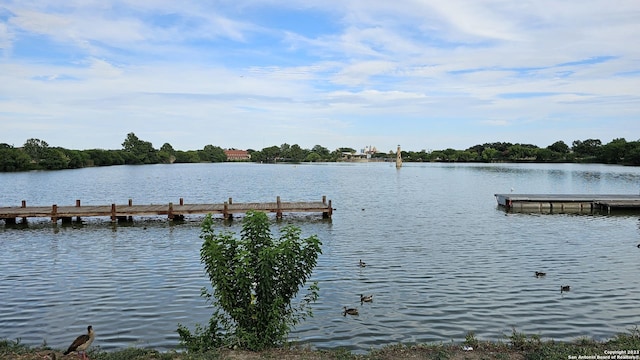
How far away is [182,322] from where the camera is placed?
14.6 metres

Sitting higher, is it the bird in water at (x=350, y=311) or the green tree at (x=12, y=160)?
the green tree at (x=12, y=160)

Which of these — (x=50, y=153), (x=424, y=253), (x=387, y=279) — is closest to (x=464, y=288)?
(x=387, y=279)

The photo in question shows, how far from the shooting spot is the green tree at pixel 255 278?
33.0 feet

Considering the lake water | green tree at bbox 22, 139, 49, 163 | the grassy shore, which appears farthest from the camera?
green tree at bbox 22, 139, 49, 163

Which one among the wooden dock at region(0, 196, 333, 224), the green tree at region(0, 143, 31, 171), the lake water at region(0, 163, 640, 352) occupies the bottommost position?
the lake water at region(0, 163, 640, 352)

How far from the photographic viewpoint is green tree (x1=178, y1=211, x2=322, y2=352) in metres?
10.0

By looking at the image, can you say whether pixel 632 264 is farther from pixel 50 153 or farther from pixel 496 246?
pixel 50 153

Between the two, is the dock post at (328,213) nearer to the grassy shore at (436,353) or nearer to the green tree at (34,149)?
the grassy shore at (436,353)

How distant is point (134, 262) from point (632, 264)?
78.2 feet

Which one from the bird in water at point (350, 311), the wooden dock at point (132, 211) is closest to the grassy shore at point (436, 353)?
the bird in water at point (350, 311)

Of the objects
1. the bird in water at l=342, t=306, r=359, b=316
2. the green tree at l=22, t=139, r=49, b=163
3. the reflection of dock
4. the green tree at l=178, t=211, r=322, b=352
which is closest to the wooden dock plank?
the reflection of dock

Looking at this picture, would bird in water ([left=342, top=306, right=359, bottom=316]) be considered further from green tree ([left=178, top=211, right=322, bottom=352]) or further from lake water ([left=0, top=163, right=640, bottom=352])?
green tree ([left=178, top=211, right=322, bottom=352])

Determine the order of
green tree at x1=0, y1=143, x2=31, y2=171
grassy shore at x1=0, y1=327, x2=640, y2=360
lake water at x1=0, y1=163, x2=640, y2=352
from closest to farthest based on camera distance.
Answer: grassy shore at x1=0, y1=327, x2=640, y2=360
lake water at x1=0, y1=163, x2=640, y2=352
green tree at x1=0, y1=143, x2=31, y2=171

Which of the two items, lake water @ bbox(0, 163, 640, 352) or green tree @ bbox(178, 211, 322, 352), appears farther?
lake water @ bbox(0, 163, 640, 352)
